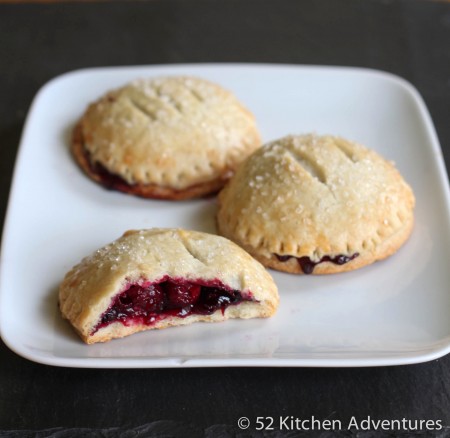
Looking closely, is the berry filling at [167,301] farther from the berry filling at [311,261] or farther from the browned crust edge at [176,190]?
the browned crust edge at [176,190]

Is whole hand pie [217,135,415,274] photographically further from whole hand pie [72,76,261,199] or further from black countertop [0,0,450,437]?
black countertop [0,0,450,437]

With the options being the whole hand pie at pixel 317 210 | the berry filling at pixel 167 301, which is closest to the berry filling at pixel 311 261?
the whole hand pie at pixel 317 210

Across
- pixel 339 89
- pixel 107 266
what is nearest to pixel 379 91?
pixel 339 89

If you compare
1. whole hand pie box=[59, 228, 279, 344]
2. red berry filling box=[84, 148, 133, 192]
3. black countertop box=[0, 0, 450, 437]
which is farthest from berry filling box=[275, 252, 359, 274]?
red berry filling box=[84, 148, 133, 192]

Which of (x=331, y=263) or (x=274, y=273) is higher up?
(x=331, y=263)

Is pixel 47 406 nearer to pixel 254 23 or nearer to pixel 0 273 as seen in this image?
pixel 0 273

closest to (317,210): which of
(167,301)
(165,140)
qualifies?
(167,301)

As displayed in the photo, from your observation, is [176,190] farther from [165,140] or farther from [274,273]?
[274,273]
